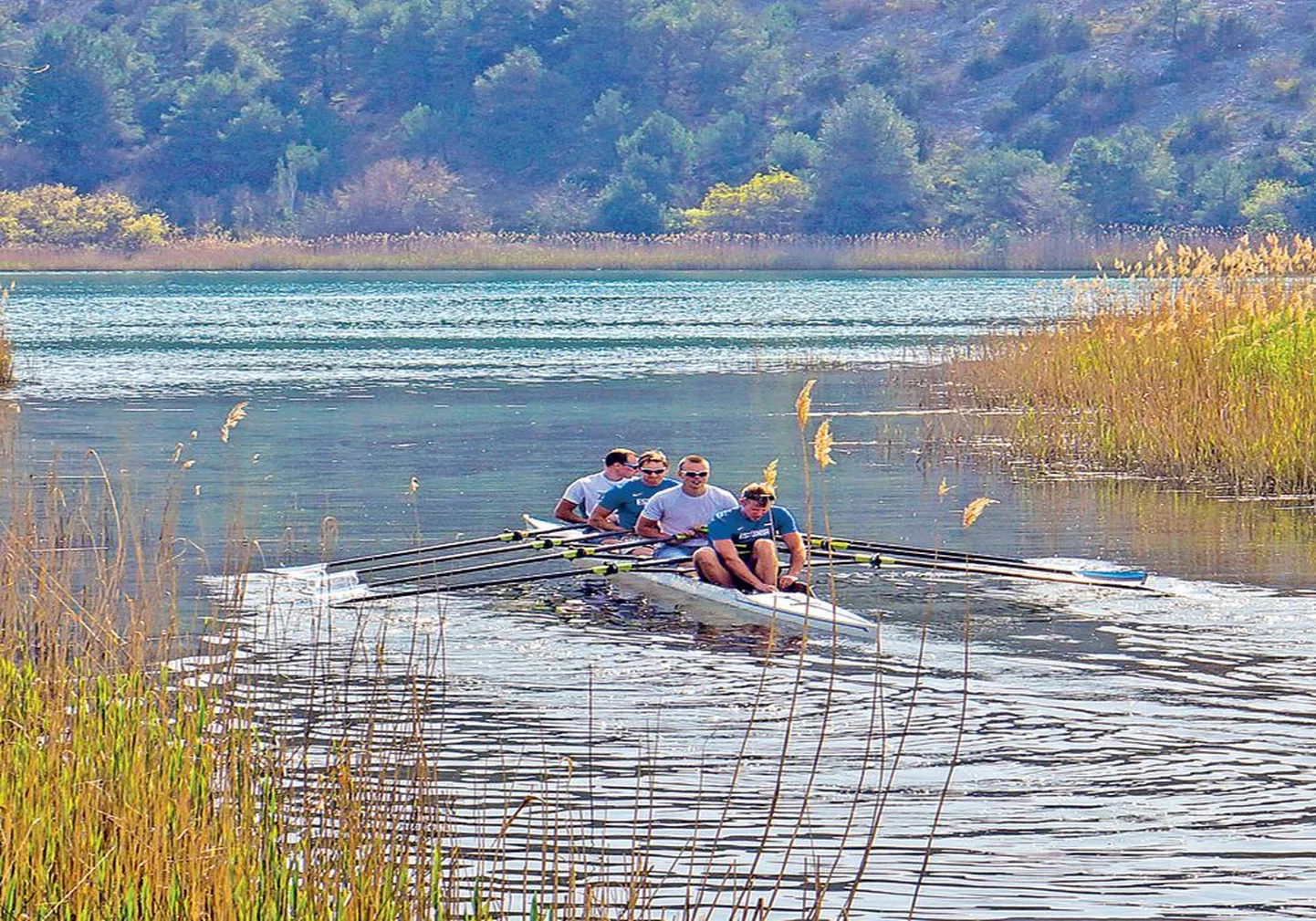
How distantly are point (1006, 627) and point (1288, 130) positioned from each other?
91189mm

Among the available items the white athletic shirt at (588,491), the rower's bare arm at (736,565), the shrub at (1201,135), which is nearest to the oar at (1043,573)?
the rower's bare arm at (736,565)

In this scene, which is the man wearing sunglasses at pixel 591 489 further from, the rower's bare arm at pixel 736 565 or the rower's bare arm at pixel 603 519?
the rower's bare arm at pixel 736 565

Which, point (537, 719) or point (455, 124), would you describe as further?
point (455, 124)

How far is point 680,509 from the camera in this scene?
17.7m

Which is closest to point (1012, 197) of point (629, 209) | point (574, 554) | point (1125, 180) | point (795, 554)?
point (1125, 180)

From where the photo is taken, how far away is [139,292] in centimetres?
8181

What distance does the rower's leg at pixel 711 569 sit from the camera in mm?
16203

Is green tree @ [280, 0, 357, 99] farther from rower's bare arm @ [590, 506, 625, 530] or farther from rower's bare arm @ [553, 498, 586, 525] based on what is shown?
rower's bare arm @ [590, 506, 625, 530]

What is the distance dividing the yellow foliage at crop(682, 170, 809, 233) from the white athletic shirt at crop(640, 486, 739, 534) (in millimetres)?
84231

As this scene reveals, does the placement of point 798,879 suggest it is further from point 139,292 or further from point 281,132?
point 281,132

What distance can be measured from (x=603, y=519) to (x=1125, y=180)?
265 feet

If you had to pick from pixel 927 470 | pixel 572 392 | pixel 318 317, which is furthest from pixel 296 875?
pixel 318 317

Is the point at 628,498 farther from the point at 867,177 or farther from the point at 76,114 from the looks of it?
the point at 76,114

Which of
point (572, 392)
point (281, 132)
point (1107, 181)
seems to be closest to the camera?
point (572, 392)
